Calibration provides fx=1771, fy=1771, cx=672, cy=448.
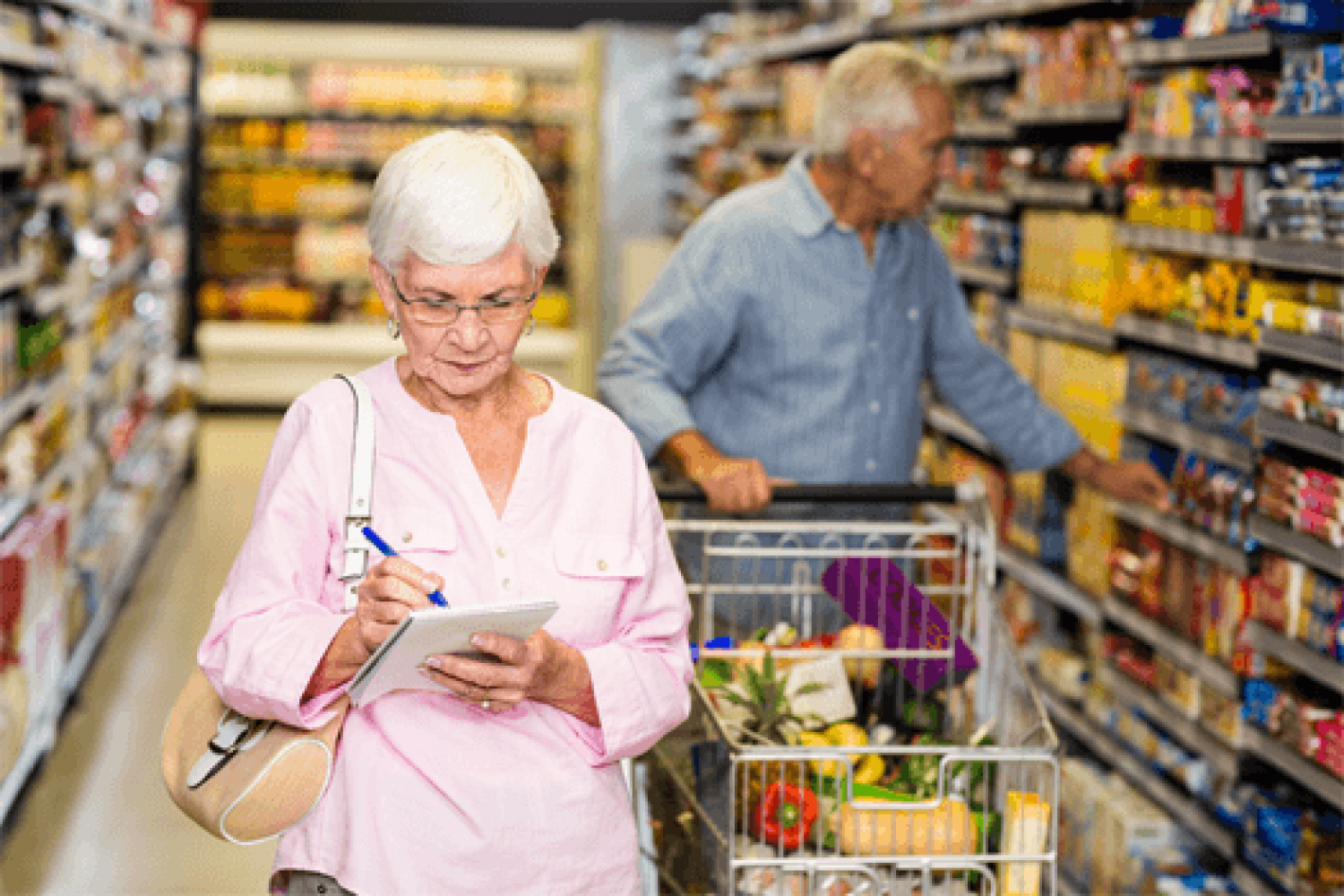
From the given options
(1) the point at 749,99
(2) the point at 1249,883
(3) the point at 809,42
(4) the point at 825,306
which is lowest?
(2) the point at 1249,883

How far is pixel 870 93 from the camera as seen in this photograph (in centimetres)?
333

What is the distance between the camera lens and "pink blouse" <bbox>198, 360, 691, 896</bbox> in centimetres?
181

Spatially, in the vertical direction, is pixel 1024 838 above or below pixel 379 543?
below

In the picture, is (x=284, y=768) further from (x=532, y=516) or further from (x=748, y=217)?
(x=748, y=217)

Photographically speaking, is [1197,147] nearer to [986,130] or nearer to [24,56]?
[986,130]

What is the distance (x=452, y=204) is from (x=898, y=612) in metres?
1.20

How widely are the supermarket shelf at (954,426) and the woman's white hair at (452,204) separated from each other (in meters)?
4.26

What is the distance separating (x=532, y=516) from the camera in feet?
6.18

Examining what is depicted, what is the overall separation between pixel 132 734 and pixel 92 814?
719mm

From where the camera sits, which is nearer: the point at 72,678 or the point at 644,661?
the point at 644,661

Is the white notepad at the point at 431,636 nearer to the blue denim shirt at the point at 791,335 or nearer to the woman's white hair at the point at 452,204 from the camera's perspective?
the woman's white hair at the point at 452,204

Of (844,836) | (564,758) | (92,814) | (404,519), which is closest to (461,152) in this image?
(404,519)

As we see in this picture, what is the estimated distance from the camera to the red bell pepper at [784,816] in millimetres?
2326

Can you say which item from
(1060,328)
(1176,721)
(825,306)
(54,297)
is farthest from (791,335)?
(54,297)
